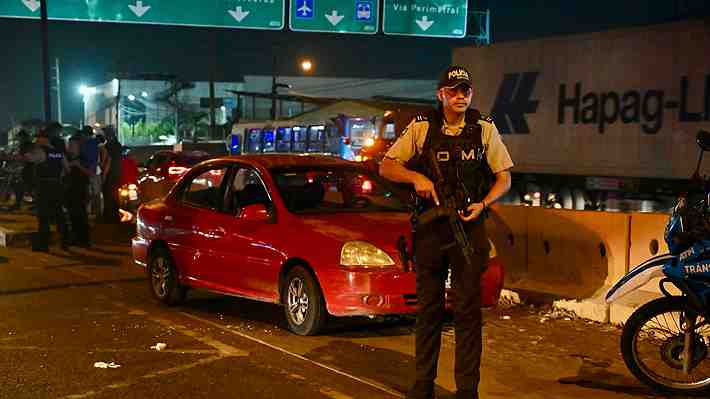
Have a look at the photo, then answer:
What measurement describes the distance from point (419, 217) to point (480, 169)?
0.42 metres

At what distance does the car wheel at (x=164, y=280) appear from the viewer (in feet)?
30.6

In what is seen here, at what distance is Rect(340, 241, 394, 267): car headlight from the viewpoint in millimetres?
7363

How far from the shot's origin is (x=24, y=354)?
7008mm

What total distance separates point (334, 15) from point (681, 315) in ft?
54.8

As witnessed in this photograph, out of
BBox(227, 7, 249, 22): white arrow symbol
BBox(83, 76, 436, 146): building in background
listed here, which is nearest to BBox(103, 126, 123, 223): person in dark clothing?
BBox(227, 7, 249, 22): white arrow symbol

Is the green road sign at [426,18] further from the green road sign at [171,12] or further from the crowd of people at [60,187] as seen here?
the crowd of people at [60,187]

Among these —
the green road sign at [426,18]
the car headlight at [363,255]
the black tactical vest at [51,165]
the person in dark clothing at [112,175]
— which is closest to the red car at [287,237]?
the car headlight at [363,255]

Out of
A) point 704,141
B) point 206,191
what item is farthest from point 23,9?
point 704,141

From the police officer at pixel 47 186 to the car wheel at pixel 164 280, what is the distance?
4652mm

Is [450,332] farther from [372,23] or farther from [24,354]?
[372,23]

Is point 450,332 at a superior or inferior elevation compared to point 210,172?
inferior

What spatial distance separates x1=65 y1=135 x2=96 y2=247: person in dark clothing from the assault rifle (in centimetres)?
1034

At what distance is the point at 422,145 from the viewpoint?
5.00 m

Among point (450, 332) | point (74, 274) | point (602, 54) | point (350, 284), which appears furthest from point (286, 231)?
point (602, 54)
